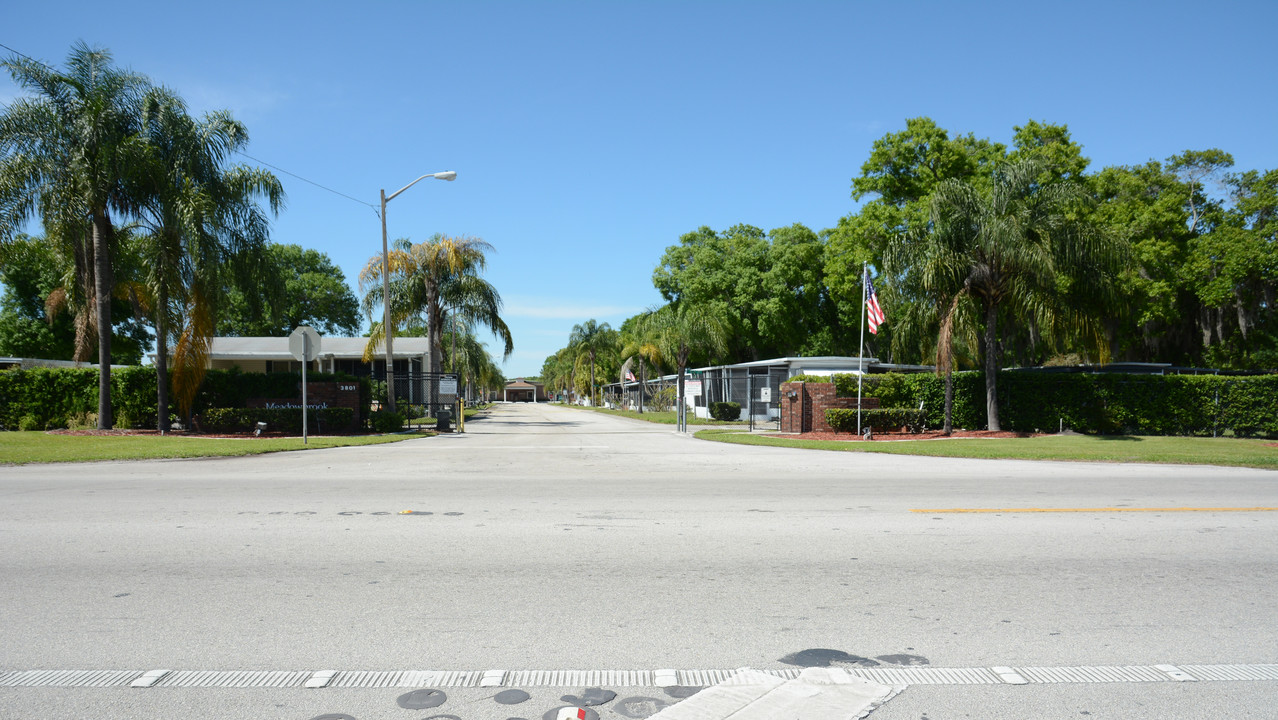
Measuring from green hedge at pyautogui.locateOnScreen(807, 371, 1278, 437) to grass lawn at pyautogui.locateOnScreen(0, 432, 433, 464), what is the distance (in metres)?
16.6

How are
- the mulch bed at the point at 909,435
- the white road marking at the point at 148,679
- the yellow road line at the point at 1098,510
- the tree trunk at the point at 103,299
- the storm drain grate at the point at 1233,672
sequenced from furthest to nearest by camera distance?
the mulch bed at the point at 909,435 < the tree trunk at the point at 103,299 < the yellow road line at the point at 1098,510 < the storm drain grate at the point at 1233,672 < the white road marking at the point at 148,679

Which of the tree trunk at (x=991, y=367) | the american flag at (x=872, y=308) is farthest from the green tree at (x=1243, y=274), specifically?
the american flag at (x=872, y=308)

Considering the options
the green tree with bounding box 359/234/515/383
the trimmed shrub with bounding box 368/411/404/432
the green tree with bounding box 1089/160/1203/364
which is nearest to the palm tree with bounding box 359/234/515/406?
the green tree with bounding box 359/234/515/383

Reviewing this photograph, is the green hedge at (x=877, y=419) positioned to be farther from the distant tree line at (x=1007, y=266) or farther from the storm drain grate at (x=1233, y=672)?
the storm drain grate at (x=1233, y=672)

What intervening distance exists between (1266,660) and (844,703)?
8.16ft

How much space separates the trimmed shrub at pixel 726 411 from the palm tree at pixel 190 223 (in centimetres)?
2184

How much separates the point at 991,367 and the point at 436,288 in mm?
22938

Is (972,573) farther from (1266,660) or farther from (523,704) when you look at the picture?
(523,704)

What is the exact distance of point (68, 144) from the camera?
21406mm

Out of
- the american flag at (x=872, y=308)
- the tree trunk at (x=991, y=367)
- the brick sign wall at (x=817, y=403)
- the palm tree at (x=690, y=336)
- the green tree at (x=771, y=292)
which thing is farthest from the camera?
the green tree at (x=771, y=292)

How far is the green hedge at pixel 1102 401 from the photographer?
75.7ft

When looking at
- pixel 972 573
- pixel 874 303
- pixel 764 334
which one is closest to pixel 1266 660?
pixel 972 573

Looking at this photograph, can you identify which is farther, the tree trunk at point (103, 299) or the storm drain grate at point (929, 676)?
the tree trunk at point (103, 299)

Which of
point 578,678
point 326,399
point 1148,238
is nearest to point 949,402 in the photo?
point 1148,238
